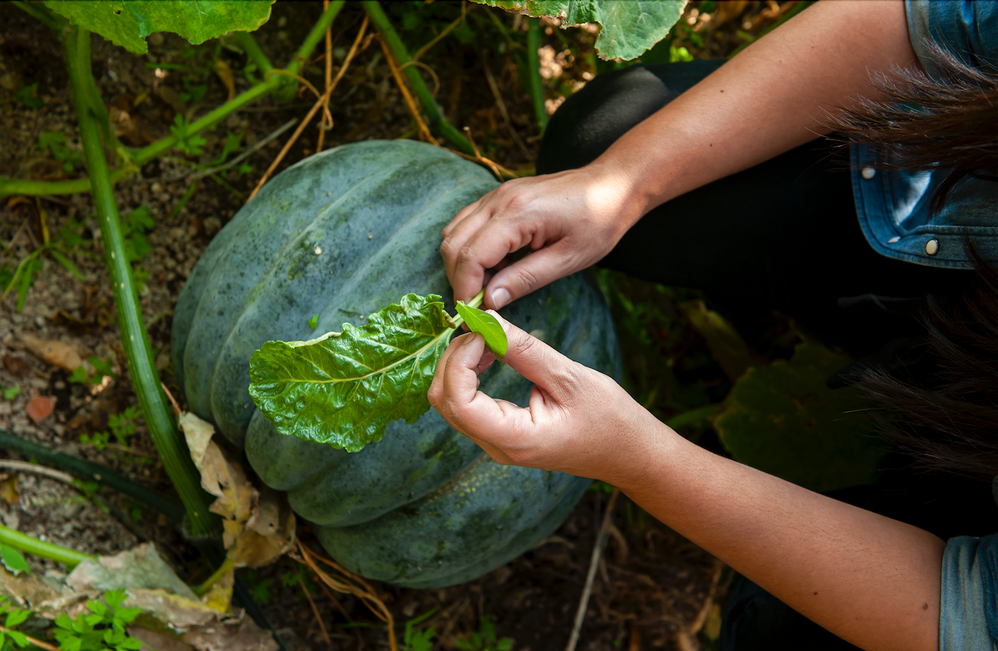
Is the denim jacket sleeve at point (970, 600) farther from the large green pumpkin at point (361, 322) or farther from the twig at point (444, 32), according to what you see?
the twig at point (444, 32)

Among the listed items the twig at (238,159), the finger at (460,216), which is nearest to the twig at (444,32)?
the twig at (238,159)

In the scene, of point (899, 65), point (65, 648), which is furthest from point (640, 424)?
point (65, 648)

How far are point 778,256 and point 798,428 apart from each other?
1.97 ft

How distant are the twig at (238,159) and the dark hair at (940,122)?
1.22 meters

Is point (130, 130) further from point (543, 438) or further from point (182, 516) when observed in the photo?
point (543, 438)

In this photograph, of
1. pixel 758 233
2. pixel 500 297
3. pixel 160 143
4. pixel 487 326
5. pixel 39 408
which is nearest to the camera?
pixel 487 326

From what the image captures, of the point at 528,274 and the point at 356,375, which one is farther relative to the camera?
the point at 528,274

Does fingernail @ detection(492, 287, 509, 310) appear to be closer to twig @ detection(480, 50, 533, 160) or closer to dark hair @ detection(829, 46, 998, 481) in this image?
dark hair @ detection(829, 46, 998, 481)

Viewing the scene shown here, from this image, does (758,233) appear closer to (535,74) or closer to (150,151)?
(535,74)

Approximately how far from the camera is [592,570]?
1723 mm

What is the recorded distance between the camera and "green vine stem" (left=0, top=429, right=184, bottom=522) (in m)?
1.42

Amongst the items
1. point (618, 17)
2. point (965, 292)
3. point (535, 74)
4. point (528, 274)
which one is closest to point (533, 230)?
point (528, 274)

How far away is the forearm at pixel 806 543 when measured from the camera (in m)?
0.94

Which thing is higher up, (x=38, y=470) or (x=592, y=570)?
(x=38, y=470)
